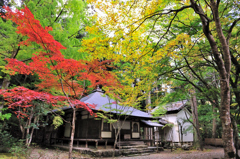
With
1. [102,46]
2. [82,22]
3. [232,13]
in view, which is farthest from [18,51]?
[232,13]

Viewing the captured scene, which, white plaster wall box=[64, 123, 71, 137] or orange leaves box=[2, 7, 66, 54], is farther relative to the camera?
white plaster wall box=[64, 123, 71, 137]

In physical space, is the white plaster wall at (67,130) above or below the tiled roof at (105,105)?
below

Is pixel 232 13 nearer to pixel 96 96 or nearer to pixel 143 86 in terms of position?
pixel 143 86

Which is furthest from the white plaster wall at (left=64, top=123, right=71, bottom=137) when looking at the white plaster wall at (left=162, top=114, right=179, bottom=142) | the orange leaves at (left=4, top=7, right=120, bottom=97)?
the white plaster wall at (left=162, top=114, right=179, bottom=142)

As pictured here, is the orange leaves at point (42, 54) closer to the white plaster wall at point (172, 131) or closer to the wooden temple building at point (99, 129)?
the wooden temple building at point (99, 129)

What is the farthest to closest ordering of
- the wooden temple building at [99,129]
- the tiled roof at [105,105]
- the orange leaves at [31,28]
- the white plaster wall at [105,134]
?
1. the white plaster wall at [105,134]
2. the wooden temple building at [99,129]
3. the tiled roof at [105,105]
4. the orange leaves at [31,28]

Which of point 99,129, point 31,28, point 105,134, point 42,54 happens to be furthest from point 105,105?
point 31,28

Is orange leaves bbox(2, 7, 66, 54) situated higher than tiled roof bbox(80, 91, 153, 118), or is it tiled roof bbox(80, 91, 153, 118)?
orange leaves bbox(2, 7, 66, 54)

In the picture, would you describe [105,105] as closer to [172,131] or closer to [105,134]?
[105,134]

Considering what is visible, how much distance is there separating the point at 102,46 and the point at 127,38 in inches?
35.0

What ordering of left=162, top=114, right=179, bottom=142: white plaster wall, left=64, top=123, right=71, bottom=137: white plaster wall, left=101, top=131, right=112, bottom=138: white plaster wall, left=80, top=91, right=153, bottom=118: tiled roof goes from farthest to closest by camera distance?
left=162, top=114, right=179, bottom=142: white plaster wall < left=64, top=123, right=71, bottom=137: white plaster wall < left=101, top=131, right=112, bottom=138: white plaster wall < left=80, top=91, right=153, bottom=118: tiled roof

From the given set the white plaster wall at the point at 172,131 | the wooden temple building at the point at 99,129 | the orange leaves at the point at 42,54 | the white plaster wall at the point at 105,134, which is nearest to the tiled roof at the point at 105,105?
the wooden temple building at the point at 99,129

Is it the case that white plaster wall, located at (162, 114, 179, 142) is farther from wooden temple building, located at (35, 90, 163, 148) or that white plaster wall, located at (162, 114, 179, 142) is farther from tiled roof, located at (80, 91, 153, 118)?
tiled roof, located at (80, 91, 153, 118)

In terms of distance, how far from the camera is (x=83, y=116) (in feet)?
36.9
